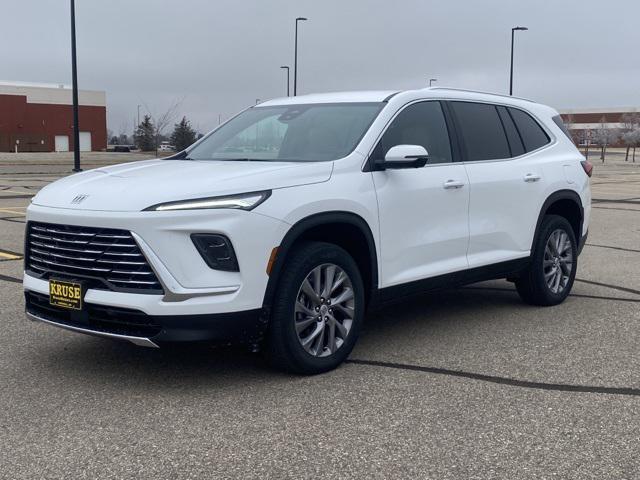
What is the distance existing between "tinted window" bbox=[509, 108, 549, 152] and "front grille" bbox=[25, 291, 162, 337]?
12.8 ft

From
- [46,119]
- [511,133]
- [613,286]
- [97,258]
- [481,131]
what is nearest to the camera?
[97,258]

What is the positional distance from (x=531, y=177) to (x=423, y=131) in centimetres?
130

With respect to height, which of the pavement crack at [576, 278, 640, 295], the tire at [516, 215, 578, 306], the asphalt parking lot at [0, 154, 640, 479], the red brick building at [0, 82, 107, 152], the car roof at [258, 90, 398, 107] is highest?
the red brick building at [0, 82, 107, 152]

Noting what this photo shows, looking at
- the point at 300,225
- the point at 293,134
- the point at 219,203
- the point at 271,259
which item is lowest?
the point at 271,259

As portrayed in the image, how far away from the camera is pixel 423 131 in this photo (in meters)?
5.78

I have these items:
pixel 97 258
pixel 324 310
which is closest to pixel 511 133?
pixel 324 310

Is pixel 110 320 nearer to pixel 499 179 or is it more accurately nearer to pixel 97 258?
pixel 97 258

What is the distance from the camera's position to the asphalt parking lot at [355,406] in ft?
11.8

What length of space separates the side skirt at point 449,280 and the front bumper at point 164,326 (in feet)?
3.62

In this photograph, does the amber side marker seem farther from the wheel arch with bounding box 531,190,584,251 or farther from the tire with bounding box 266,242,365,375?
the wheel arch with bounding box 531,190,584,251

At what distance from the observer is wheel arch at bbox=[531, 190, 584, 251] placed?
22.0 feet

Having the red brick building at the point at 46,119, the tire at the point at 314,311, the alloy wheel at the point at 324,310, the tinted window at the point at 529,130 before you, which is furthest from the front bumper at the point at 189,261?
the red brick building at the point at 46,119

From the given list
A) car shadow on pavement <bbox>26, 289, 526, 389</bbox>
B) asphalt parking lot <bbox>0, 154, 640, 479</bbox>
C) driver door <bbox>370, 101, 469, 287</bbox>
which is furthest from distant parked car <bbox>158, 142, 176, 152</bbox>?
asphalt parking lot <bbox>0, 154, 640, 479</bbox>

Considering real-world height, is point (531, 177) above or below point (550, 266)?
above
